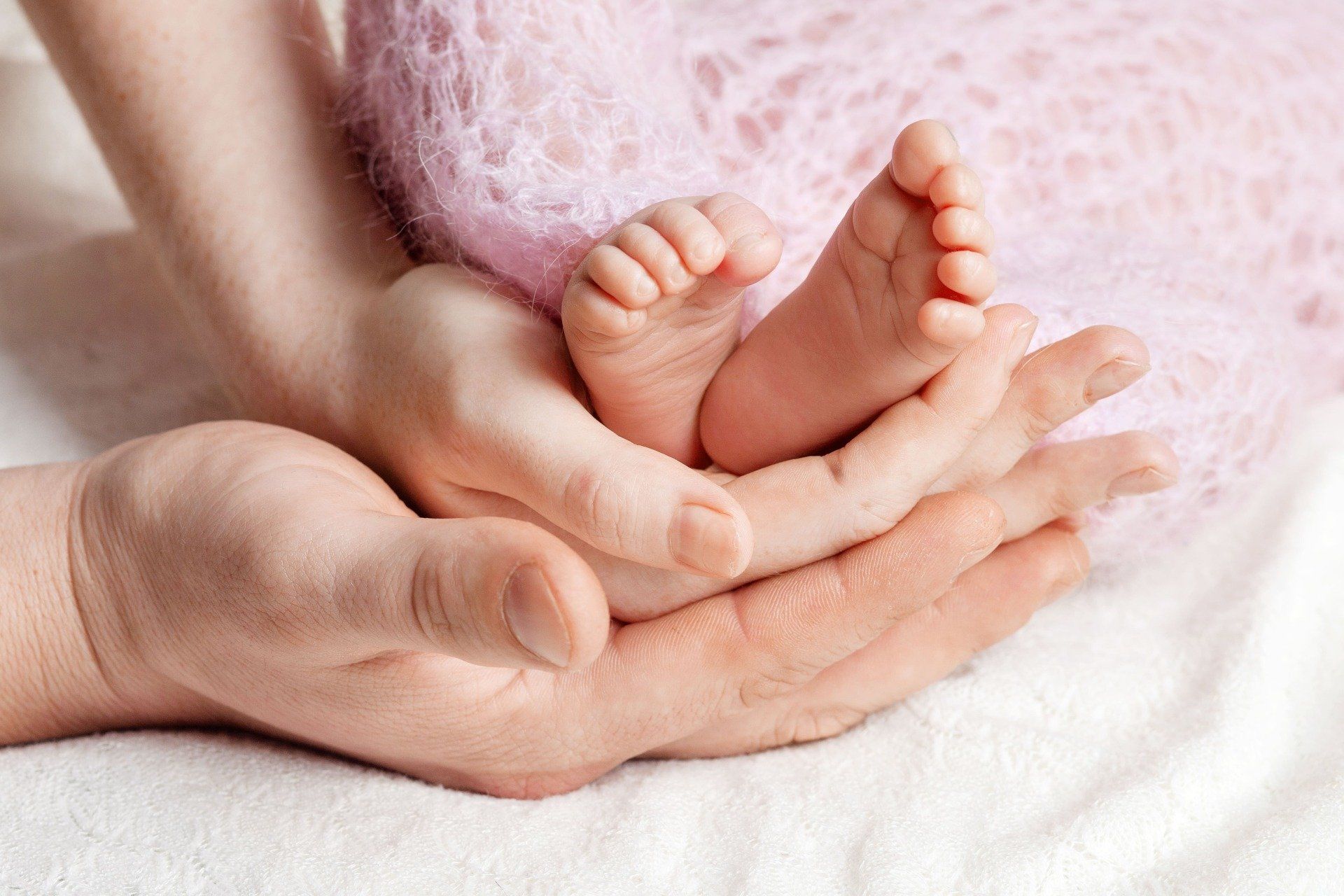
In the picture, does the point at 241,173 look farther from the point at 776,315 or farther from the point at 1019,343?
the point at 1019,343

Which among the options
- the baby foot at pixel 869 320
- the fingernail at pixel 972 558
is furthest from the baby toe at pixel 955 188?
the fingernail at pixel 972 558

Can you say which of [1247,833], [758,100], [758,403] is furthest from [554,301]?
[1247,833]

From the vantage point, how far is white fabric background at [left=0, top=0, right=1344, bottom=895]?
587 millimetres

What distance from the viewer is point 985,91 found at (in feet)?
2.81

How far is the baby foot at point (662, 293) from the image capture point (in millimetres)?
538

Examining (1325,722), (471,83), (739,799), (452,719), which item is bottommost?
Result: (1325,722)

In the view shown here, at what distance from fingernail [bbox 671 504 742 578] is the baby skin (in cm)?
10

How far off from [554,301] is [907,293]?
23 centimetres

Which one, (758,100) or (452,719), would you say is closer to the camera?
(452,719)

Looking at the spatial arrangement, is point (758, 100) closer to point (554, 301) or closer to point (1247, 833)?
point (554, 301)

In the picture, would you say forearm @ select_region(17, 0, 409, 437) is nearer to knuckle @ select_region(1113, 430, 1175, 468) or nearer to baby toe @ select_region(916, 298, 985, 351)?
baby toe @ select_region(916, 298, 985, 351)

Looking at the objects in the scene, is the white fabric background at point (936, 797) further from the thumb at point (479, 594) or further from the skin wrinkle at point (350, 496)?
the thumb at point (479, 594)

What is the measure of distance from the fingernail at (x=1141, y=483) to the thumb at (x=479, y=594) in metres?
0.38

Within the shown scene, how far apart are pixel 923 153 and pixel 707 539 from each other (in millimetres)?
212
